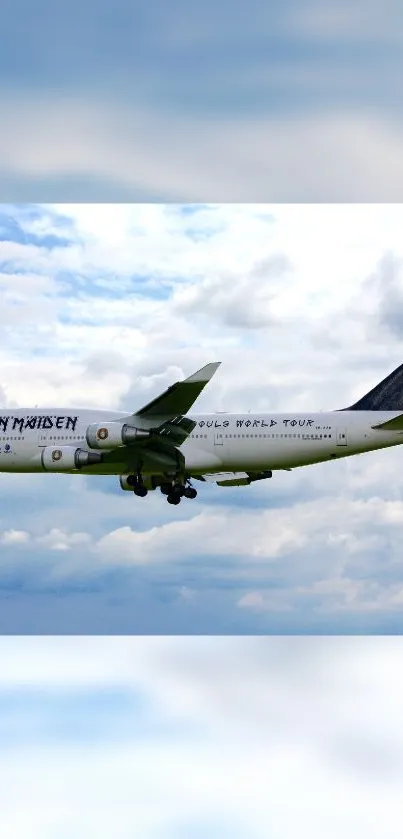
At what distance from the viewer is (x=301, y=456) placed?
53.0 m

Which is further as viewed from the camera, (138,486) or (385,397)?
(385,397)

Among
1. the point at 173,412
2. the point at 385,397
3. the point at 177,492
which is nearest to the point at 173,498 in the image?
the point at 177,492

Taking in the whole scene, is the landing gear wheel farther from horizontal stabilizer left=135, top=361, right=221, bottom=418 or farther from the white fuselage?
horizontal stabilizer left=135, top=361, right=221, bottom=418

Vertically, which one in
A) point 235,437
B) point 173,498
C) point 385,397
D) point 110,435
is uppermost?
point 385,397

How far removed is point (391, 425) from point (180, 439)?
25.8ft

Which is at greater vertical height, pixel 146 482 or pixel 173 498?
pixel 146 482

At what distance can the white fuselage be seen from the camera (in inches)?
2047

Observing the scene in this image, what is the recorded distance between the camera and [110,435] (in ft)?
163

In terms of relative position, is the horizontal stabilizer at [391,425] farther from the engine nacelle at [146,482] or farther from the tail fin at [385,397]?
the engine nacelle at [146,482]

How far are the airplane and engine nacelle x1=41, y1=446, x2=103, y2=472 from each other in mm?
36

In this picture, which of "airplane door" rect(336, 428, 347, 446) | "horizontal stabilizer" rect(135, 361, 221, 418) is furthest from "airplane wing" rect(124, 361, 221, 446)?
"airplane door" rect(336, 428, 347, 446)

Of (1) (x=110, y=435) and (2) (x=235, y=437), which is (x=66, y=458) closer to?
(1) (x=110, y=435)

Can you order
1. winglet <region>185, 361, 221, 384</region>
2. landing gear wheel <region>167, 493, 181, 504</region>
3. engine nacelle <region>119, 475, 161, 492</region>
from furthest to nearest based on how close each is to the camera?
landing gear wheel <region>167, 493, 181, 504</region> < engine nacelle <region>119, 475, 161, 492</region> < winglet <region>185, 361, 221, 384</region>

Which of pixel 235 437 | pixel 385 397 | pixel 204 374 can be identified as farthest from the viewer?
pixel 385 397
